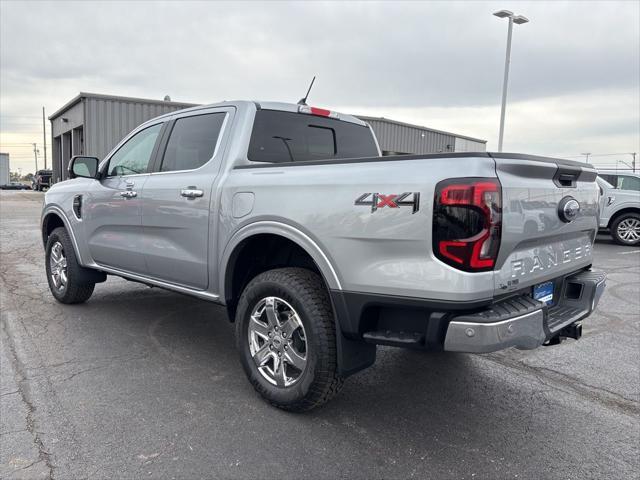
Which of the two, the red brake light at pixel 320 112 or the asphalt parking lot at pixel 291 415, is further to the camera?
the red brake light at pixel 320 112

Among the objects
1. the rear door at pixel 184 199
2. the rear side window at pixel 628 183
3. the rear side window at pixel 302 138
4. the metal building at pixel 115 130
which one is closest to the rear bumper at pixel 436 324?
the rear door at pixel 184 199

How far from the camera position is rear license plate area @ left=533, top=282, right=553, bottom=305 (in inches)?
115

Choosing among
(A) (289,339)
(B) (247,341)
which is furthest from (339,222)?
(B) (247,341)

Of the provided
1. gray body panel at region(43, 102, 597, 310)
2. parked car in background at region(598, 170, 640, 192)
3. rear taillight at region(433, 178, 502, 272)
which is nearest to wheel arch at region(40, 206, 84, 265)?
gray body panel at region(43, 102, 597, 310)

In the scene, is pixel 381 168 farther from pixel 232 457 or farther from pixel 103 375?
pixel 103 375

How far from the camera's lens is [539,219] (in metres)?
2.72

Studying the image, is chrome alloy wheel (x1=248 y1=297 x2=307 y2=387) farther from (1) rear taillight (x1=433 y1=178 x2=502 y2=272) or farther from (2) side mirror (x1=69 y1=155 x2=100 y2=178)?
(2) side mirror (x1=69 y1=155 x2=100 y2=178)

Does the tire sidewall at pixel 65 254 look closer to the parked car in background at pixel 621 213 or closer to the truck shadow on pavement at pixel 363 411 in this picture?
the truck shadow on pavement at pixel 363 411

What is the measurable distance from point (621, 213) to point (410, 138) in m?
18.2

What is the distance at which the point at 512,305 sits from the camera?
266 centimetres

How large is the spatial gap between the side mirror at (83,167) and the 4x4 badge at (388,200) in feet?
11.0

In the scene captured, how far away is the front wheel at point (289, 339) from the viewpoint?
115 inches

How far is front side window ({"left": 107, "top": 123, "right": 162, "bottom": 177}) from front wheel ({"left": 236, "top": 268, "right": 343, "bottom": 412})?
1.89 m

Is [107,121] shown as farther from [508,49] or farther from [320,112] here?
[320,112]
